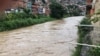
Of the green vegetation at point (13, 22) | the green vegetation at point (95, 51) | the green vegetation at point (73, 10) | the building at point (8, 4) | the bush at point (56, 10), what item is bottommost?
the green vegetation at point (73, 10)

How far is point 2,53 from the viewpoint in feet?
32.5

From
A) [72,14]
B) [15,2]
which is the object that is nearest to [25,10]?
[15,2]

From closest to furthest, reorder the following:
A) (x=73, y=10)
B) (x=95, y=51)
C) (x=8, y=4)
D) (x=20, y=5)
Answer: (x=95, y=51), (x=8, y=4), (x=20, y=5), (x=73, y=10)

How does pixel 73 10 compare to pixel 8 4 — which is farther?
pixel 73 10

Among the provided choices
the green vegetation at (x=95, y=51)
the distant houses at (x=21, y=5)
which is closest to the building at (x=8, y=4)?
the distant houses at (x=21, y=5)

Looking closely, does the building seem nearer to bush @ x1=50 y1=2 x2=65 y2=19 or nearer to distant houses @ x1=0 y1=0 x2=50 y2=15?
distant houses @ x1=0 y1=0 x2=50 y2=15

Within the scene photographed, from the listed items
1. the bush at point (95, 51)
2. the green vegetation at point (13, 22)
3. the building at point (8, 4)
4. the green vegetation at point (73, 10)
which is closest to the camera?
the bush at point (95, 51)

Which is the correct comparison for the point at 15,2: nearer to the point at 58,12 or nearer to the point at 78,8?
the point at 58,12

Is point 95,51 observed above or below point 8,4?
above

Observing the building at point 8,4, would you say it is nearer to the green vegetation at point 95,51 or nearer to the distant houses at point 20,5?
the distant houses at point 20,5

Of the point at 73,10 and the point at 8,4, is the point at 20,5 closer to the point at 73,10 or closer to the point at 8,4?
the point at 8,4

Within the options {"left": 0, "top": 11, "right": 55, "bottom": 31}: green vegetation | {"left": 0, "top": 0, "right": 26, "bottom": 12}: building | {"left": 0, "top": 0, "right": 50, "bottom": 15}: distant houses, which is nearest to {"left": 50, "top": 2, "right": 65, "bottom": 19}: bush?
{"left": 0, "top": 0, "right": 50, "bottom": 15}: distant houses

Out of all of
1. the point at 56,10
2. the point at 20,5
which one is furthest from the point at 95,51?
the point at 56,10

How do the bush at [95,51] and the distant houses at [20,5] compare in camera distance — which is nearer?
the bush at [95,51]
